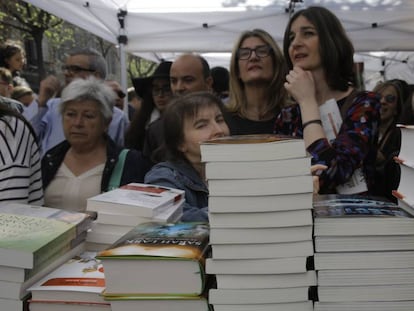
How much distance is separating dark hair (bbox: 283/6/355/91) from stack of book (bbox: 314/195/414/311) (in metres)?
0.93

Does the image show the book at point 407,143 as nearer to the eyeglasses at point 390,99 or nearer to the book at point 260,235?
the book at point 260,235

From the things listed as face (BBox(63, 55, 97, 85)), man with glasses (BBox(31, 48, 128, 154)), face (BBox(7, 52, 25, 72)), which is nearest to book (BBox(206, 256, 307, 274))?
man with glasses (BBox(31, 48, 128, 154))

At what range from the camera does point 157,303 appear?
38.3 inches

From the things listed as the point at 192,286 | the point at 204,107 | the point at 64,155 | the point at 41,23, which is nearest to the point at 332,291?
the point at 192,286

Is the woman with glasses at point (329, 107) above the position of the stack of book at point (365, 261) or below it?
above

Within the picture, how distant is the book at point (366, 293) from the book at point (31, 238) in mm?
655

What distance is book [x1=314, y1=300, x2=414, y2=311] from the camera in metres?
0.95

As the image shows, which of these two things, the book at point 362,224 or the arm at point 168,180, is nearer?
the book at point 362,224

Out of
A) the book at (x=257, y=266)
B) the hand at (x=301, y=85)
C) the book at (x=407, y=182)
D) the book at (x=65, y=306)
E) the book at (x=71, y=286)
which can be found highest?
the hand at (x=301, y=85)

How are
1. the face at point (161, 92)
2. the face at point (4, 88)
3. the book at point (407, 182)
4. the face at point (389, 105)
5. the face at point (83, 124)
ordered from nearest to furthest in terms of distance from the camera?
the book at point (407, 182) → the face at point (83, 124) → the face at point (4, 88) → the face at point (161, 92) → the face at point (389, 105)

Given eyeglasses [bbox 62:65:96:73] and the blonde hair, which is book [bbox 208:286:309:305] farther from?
eyeglasses [bbox 62:65:96:73]

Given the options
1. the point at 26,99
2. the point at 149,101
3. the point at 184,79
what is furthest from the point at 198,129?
the point at 26,99

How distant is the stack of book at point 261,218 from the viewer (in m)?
0.93

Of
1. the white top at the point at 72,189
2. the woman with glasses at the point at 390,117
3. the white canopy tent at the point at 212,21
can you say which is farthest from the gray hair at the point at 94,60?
the woman with glasses at the point at 390,117
